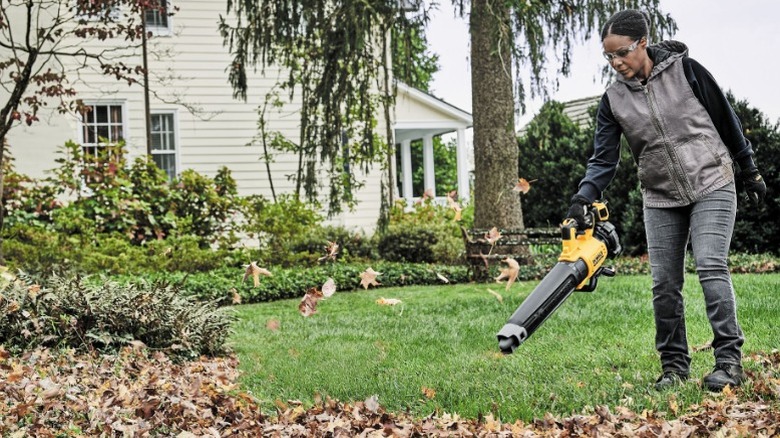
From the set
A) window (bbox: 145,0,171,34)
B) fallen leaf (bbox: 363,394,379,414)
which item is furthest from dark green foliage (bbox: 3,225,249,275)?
fallen leaf (bbox: 363,394,379,414)

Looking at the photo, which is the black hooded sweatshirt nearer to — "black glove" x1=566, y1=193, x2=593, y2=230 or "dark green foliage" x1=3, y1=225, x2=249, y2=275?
"black glove" x1=566, y1=193, x2=593, y2=230

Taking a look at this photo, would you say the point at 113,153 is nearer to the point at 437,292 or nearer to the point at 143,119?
the point at 143,119

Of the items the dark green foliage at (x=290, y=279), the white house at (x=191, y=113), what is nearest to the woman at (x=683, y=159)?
the dark green foliage at (x=290, y=279)

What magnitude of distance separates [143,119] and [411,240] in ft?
17.7

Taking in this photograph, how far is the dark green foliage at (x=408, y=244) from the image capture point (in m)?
14.5

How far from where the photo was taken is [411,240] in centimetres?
1451

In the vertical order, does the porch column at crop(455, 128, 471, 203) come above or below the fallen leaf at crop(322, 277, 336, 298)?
above

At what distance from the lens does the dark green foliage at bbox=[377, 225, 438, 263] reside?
14.5 metres

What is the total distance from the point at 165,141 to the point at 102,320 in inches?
401

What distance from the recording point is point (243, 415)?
4.58 metres

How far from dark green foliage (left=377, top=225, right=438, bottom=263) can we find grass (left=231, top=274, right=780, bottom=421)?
489 cm

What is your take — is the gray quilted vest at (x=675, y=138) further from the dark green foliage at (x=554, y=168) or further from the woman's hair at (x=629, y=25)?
the dark green foliage at (x=554, y=168)

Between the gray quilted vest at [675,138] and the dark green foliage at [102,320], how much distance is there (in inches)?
142

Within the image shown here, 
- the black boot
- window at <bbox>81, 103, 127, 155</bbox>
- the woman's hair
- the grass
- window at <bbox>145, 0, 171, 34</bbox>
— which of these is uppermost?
window at <bbox>145, 0, 171, 34</bbox>
